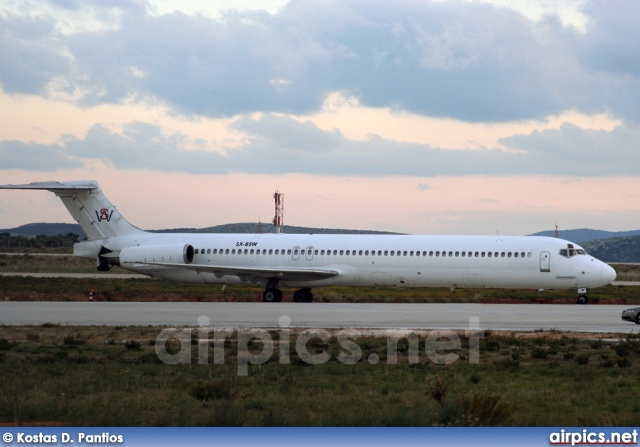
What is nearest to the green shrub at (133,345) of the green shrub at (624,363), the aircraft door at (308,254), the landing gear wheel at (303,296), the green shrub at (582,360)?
the green shrub at (582,360)

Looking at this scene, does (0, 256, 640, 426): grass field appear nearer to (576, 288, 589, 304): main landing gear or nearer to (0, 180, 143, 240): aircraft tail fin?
(576, 288, 589, 304): main landing gear

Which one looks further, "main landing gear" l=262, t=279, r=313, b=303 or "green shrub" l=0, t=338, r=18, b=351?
"main landing gear" l=262, t=279, r=313, b=303

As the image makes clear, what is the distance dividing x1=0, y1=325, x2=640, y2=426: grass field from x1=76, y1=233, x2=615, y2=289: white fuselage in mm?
15434

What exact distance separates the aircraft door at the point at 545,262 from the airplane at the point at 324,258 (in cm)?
4

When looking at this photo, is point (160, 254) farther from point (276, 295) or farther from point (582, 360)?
point (582, 360)

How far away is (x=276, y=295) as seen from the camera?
3875cm

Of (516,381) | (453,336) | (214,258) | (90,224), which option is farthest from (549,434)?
(90,224)

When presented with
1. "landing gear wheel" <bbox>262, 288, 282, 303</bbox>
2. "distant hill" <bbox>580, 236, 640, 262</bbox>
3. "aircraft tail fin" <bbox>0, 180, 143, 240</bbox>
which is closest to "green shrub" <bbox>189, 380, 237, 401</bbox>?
"landing gear wheel" <bbox>262, 288, 282, 303</bbox>

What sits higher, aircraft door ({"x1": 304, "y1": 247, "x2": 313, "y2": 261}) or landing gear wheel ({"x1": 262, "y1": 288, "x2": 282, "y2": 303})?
aircraft door ({"x1": 304, "y1": 247, "x2": 313, "y2": 261})

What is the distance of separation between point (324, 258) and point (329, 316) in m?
10.7

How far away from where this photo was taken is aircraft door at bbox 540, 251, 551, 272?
3647cm

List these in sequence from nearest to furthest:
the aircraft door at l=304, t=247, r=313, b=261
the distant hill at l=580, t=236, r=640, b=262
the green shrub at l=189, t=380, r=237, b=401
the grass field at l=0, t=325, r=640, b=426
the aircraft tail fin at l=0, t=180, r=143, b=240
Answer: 1. the grass field at l=0, t=325, r=640, b=426
2. the green shrub at l=189, t=380, r=237, b=401
3. the aircraft door at l=304, t=247, r=313, b=261
4. the aircraft tail fin at l=0, t=180, r=143, b=240
5. the distant hill at l=580, t=236, r=640, b=262

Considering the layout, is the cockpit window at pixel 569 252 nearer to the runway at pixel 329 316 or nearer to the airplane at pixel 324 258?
the airplane at pixel 324 258

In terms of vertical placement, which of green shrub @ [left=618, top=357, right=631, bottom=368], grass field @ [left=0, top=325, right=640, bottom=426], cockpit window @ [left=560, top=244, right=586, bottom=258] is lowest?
grass field @ [left=0, top=325, right=640, bottom=426]
